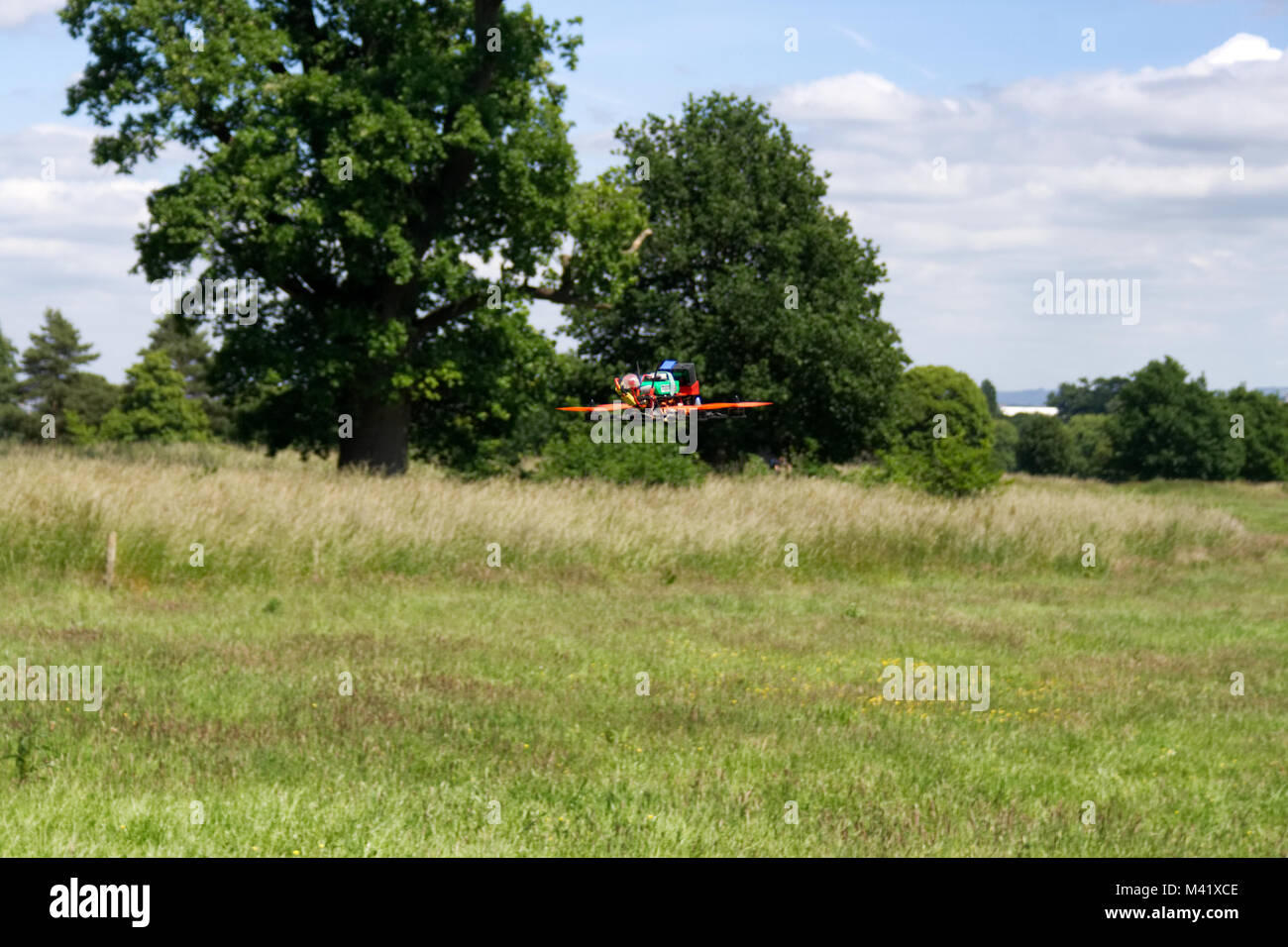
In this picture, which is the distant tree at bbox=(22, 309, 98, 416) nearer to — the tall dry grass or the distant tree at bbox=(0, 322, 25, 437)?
the distant tree at bbox=(0, 322, 25, 437)

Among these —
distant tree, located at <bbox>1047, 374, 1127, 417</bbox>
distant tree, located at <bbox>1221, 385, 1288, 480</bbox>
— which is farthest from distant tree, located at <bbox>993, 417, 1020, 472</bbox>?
distant tree, located at <bbox>1047, 374, 1127, 417</bbox>

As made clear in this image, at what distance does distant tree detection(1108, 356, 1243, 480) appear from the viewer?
3445 inches

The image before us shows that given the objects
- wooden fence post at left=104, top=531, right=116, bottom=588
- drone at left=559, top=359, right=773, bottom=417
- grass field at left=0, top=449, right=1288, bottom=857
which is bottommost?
grass field at left=0, top=449, right=1288, bottom=857

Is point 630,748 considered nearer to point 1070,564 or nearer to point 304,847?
point 304,847

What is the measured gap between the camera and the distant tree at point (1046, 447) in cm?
9756

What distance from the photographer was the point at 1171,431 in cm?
8800

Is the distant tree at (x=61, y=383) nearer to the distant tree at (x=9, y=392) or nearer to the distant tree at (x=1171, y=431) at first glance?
the distant tree at (x=9, y=392)

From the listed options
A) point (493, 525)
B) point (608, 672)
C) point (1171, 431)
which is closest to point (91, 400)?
point (493, 525)

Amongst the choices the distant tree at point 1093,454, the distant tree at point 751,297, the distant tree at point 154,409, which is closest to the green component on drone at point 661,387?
the distant tree at point 751,297

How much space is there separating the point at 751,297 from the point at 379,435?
12950mm

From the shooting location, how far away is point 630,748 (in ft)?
31.0

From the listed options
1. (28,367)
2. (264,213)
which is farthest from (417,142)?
(28,367)

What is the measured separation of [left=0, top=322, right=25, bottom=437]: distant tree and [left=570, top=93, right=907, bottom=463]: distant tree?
48.6m

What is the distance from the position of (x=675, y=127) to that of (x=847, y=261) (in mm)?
7596
